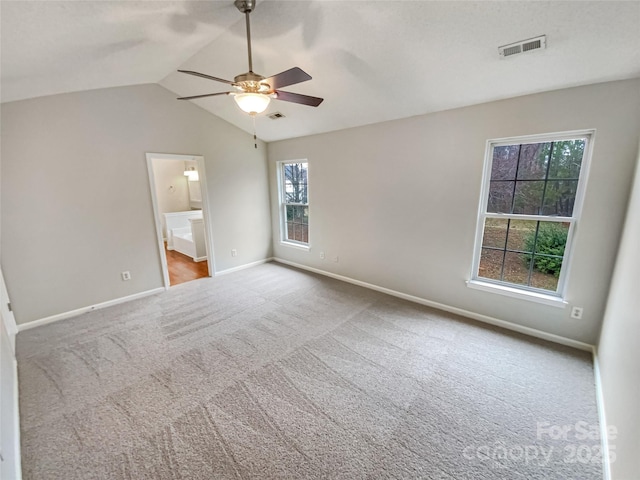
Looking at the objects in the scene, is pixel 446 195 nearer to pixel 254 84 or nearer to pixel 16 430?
pixel 254 84

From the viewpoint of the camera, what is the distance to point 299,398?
78.6 inches

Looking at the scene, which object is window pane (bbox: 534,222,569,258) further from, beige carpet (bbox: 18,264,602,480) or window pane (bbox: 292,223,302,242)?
window pane (bbox: 292,223,302,242)

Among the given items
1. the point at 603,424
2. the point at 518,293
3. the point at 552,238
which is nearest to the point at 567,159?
the point at 552,238

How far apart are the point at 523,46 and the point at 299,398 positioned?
124 inches

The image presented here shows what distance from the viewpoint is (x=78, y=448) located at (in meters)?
1.64

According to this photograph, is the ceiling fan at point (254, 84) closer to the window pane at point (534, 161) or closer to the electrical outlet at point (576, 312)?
the window pane at point (534, 161)

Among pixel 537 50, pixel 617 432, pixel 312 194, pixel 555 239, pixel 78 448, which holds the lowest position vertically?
pixel 78 448

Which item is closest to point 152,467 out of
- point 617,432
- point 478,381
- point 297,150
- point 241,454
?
point 241,454

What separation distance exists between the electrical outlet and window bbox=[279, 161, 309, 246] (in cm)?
370

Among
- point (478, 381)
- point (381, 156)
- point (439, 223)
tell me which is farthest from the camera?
point (381, 156)

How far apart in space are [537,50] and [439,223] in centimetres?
175

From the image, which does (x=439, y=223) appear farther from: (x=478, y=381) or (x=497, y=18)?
(x=497, y=18)

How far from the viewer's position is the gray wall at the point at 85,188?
9.28 ft

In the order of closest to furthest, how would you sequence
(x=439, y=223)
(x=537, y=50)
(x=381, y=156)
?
1. (x=537, y=50)
2. (x=439, y=223)
3. (x=381, y=156)
